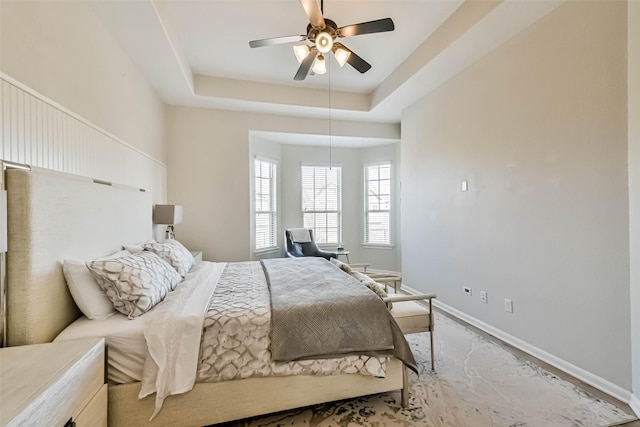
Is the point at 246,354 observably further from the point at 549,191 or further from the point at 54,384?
the point at 549,191

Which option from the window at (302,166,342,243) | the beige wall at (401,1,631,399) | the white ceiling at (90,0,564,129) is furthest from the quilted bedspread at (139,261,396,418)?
the window at (302,166,342,243)

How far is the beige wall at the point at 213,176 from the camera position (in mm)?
4250

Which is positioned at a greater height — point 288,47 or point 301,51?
point 288,47

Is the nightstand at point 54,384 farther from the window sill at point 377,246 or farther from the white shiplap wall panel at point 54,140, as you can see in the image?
the window sill at point 377,246

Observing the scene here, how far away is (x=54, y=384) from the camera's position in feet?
3.35

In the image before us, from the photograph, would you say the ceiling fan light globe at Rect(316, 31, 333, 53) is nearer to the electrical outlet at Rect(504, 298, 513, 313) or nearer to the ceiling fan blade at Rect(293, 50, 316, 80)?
the ceiling fan blade at Rect(293, 50, 316, 80)

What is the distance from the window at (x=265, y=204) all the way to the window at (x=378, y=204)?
200 centimetres

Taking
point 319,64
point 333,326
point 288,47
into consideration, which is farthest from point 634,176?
point 288,47

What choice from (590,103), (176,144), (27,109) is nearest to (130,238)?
(27,109)

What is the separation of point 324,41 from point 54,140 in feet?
6.89

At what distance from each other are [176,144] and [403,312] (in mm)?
3994

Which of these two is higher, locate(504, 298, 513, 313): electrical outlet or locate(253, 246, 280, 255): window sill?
locate(253, 246, 280, 255): window sill

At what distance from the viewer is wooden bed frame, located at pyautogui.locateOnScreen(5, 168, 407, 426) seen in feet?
4.40

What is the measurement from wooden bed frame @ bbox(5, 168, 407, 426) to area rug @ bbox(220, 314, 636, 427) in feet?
0.49
